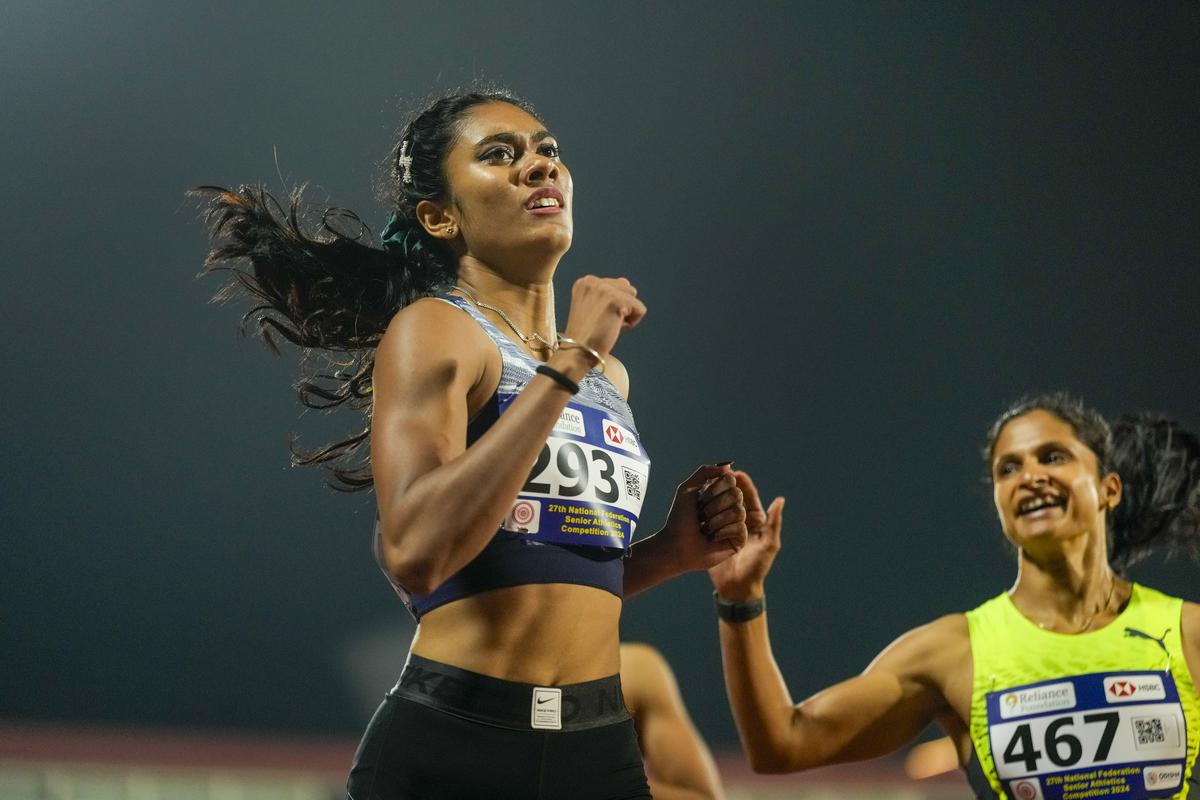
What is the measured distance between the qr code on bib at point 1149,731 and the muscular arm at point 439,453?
171 cm

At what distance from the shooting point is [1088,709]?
244 cm

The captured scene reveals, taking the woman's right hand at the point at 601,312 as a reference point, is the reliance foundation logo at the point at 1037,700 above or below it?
below

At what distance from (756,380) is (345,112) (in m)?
2.12

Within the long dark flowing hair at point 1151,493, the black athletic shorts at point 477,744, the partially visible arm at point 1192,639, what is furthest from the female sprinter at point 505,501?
the long dark flowing hair at point 1151,493

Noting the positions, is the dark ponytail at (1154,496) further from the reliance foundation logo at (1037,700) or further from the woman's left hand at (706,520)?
the woman's left hand at (706,520)

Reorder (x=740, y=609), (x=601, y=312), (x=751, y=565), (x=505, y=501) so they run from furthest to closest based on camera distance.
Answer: (x=740, y=609), (x=751, y=565), (x=601, y=312), (x=505, y=501)

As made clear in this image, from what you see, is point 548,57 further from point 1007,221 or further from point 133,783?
point 133,783

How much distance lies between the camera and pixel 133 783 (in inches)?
147

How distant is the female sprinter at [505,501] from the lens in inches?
47.7

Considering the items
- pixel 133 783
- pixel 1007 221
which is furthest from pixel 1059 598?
pixel 1007 221

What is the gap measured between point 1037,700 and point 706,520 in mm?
1154

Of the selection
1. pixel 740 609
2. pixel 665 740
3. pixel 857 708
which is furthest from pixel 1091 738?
pixel 665 740

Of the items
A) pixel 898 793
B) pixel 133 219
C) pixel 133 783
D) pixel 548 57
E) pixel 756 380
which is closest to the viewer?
pixel 133 783

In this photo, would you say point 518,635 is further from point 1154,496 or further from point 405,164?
point 1154,496
